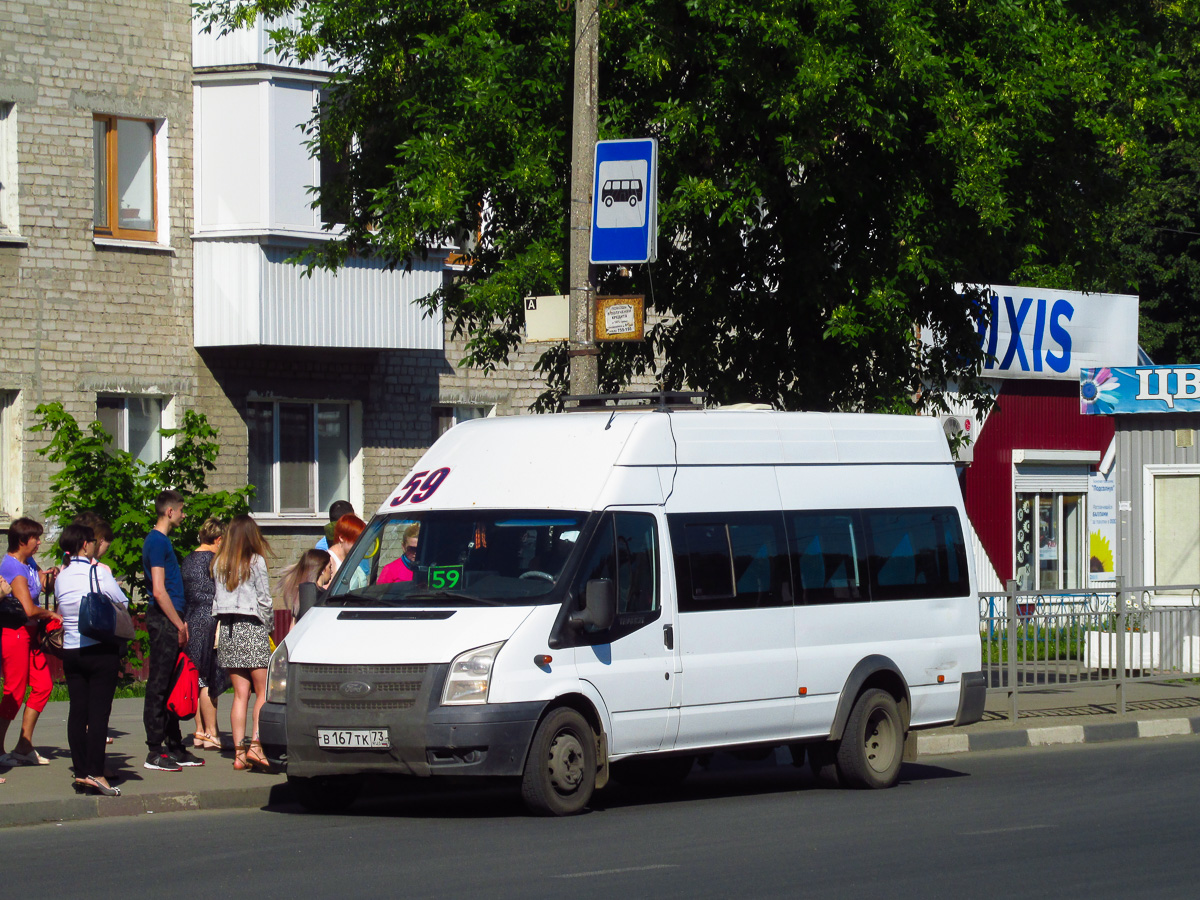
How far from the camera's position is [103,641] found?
11.3m

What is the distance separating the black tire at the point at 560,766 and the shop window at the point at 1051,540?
20932mm

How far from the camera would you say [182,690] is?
1298 centimetres

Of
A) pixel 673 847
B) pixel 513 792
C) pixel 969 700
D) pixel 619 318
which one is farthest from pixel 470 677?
pixel 969 700

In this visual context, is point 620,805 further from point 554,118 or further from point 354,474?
point 354,474

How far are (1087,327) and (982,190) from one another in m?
16.6

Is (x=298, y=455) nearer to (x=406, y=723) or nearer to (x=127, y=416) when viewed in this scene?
(x=127, y=416)

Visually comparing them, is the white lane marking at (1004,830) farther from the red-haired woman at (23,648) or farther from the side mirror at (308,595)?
the red-haired woman at (23,648)

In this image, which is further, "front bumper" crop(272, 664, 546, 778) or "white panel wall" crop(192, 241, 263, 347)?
"white panel wall" crop(192, 241, 263, 347)

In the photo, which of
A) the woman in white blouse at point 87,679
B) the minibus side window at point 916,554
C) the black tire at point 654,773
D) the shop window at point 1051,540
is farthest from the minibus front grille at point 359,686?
the shop window at point 1051,540

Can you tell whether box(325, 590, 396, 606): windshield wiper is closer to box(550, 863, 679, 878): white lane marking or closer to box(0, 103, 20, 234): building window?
box(550, 863, 679, 878): white lane marking

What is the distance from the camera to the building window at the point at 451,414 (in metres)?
25.5

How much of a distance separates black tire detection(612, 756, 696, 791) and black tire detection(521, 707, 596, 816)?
6.26 ft

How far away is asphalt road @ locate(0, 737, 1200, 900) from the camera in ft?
28.4

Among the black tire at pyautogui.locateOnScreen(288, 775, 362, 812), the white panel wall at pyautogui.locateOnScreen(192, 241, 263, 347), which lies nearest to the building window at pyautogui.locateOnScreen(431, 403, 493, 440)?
the white panel wall at pyautogui.locateOnScreen(192, 241, 263, 347)
